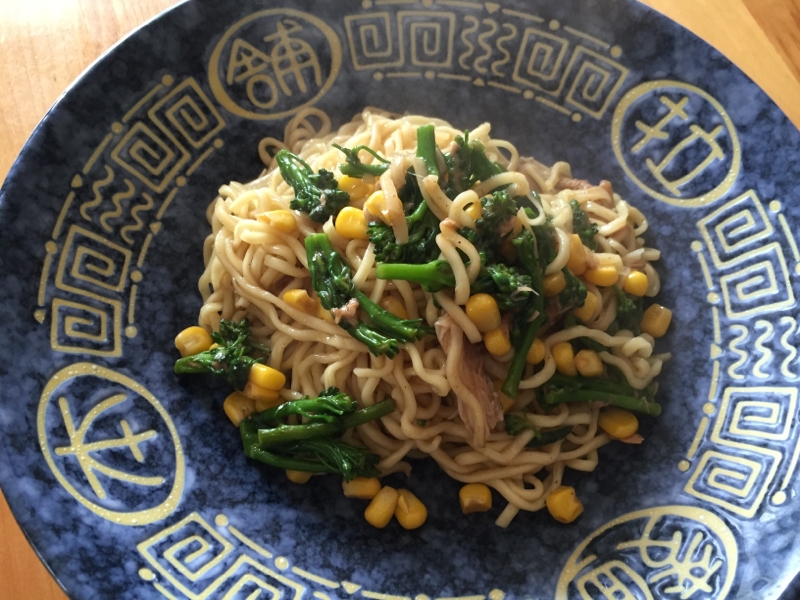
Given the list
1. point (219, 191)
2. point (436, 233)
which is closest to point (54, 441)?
point (219, 191)

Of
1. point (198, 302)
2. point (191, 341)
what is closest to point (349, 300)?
point (191, 341)

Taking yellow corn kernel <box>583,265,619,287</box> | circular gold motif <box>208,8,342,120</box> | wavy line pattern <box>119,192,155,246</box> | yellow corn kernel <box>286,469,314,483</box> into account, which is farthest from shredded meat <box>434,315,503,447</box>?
circular gold motif <box>208,8,342,120</box>

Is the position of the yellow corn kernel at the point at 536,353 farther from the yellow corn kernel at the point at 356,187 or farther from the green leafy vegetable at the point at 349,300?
the yellow corn kernel at the point at 356,187

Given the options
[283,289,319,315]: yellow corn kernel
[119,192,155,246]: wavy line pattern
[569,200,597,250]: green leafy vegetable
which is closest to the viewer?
[283,289,319,315]: yellow corn kernel

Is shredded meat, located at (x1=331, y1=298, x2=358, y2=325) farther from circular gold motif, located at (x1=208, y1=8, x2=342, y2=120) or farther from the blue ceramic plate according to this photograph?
circular gold motif, located at (x1=208, y1=8, x2=342, y2=120)

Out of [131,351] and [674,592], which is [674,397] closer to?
[674,592]

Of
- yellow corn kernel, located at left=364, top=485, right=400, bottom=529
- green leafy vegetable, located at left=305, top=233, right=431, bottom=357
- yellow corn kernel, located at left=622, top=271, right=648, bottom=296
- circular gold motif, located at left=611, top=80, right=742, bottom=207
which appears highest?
circular gold motif, located at left=611, top=80, right=742, bottom=207

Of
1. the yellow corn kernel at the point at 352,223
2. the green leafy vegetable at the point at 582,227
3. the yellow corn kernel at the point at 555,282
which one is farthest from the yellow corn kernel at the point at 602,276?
the yellow corn kernel at the point at 352,223
